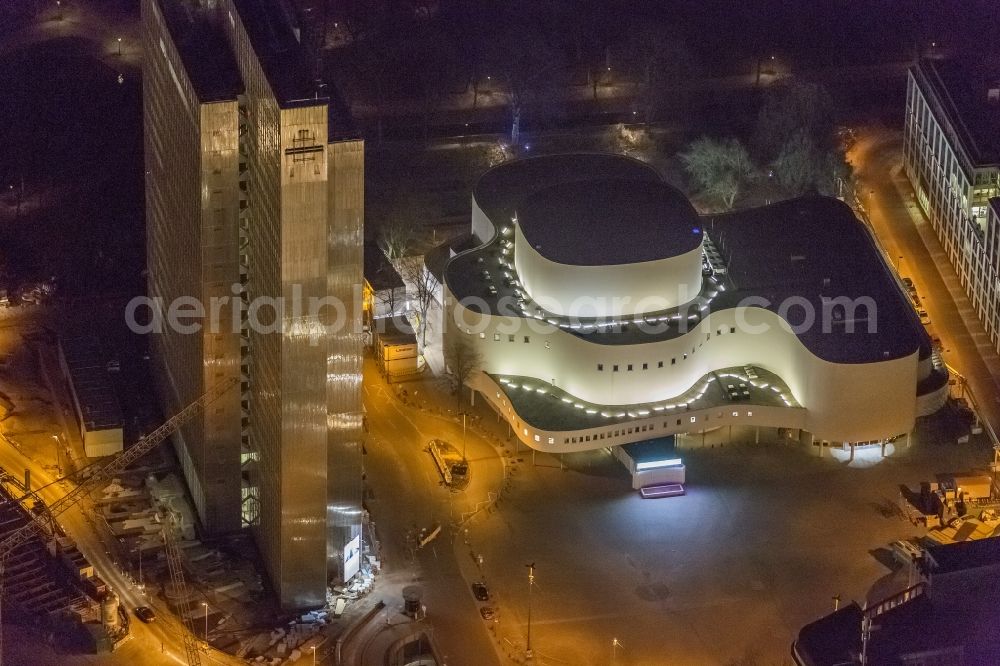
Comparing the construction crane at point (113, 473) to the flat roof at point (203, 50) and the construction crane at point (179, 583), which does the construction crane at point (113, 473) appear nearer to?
the construction crane at point (179, 583)

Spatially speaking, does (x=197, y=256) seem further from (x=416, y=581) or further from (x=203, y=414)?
(x=416, y=581)

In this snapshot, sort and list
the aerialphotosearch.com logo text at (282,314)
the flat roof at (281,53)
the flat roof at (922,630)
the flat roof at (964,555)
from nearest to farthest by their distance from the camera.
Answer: the flat roof at (922,630), the flat roof at (281,53), the flat roof at (964,555), the aerialphotosearch.com logo text at (282,314)

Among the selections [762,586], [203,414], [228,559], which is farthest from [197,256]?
[762,586]

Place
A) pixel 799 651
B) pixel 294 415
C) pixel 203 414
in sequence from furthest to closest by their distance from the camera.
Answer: pixel 203 414, pixel 294 415, pixel 799 651

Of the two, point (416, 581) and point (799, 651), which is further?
point (416, 581)

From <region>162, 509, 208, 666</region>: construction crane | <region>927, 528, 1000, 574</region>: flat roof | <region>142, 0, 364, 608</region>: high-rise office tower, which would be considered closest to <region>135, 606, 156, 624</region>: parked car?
<region>162, 509, 208, 666</region>: construction crane

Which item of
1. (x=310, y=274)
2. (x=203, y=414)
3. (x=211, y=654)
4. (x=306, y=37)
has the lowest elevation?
(x=211, y=654)

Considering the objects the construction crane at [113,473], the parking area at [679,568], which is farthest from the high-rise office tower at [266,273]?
the parking area at [679,568]
